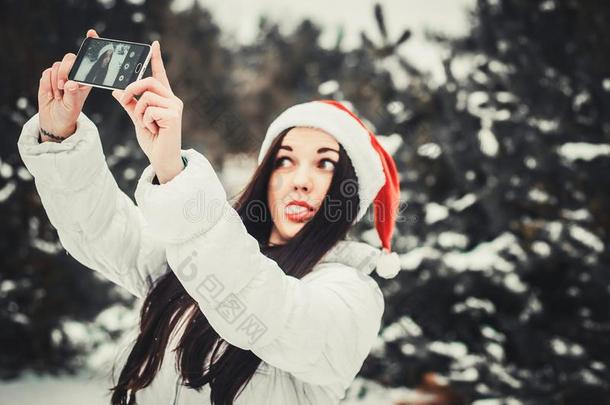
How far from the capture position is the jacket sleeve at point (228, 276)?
1.01 m

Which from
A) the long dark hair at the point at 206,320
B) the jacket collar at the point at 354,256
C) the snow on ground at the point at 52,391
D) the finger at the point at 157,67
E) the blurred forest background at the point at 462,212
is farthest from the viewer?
the snow on ground at the point at 52,391

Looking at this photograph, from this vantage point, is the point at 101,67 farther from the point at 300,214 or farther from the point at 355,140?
the point at 355,140

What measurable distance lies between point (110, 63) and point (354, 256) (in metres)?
0.88

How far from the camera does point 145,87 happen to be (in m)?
1.04

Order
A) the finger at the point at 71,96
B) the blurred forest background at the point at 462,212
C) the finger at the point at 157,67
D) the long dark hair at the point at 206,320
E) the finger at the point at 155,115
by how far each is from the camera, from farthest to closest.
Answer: the blurred forest background at the point at 462,212 < the long dark hair at the point at 206,320 < the finger at the point at 71,96 < the finger at the point at 157,67 < the finger at the point at 155,115

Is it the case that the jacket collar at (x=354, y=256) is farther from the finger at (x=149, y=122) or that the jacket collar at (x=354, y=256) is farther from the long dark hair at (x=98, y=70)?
the long dark hair at (x=98, y=70)

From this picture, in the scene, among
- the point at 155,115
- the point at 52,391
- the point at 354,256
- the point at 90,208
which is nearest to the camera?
the point at 155,115

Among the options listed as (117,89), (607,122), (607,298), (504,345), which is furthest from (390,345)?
(117,89)

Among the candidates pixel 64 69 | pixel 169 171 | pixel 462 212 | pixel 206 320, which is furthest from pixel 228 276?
pixel 462 212

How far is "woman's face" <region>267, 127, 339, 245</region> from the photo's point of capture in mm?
1641

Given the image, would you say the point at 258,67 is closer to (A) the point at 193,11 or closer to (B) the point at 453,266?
(A) the point at 193,11

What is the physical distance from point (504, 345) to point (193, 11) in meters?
13.1

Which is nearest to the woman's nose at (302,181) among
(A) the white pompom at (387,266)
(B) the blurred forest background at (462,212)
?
(A) the white pompom at (387,266)

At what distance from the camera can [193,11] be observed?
14102 millimetres
